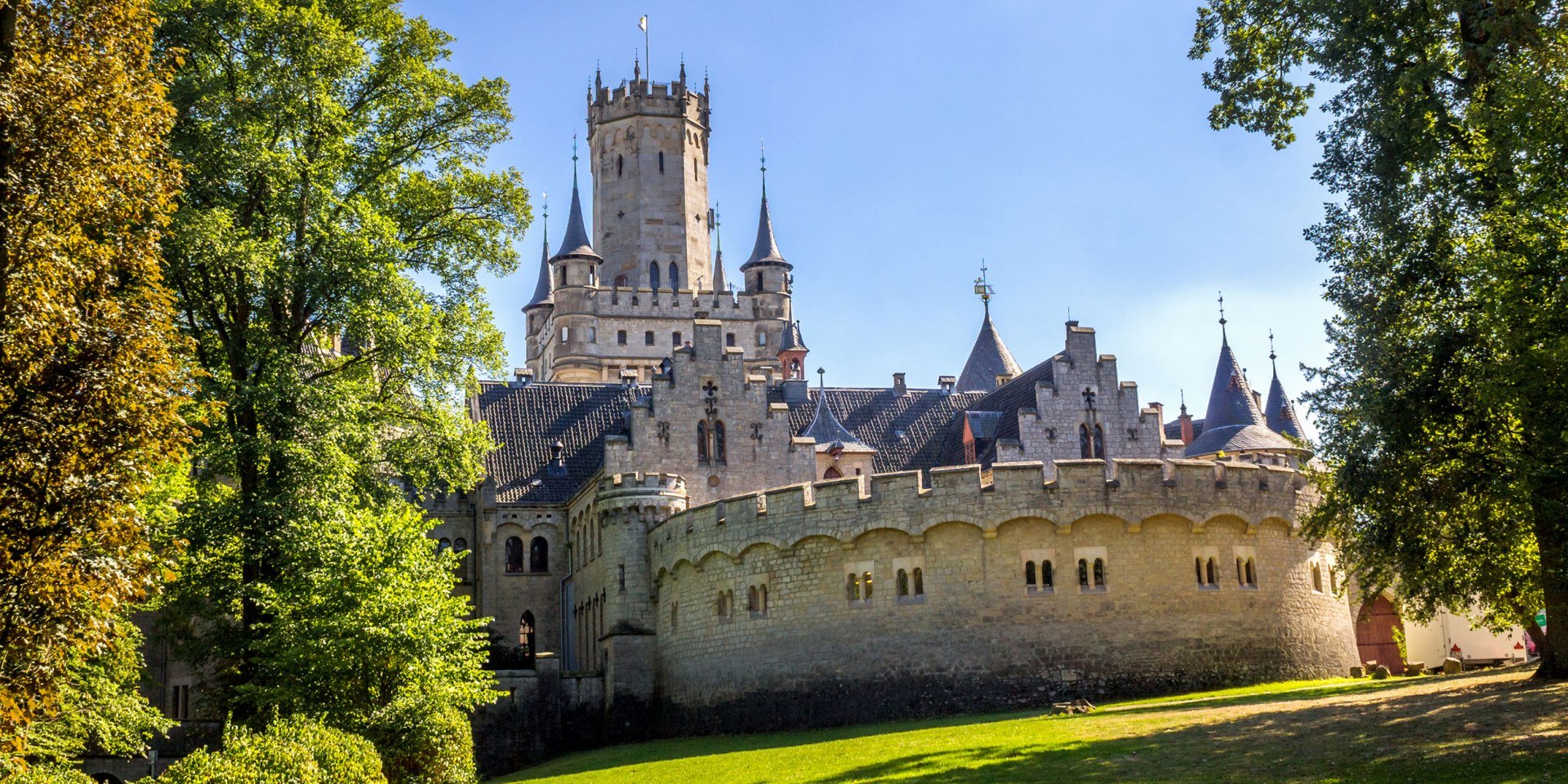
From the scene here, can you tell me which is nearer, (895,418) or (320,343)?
(320,343)

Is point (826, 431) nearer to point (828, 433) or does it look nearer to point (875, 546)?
point (828, 433)

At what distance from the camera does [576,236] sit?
3445 inches

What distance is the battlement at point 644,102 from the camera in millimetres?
90000

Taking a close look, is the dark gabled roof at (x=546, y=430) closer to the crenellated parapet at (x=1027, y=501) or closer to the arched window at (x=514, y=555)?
the arched window at (x=514, y=555)

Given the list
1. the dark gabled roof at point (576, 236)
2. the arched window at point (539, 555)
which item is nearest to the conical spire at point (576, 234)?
the dark gabled roof at point (576, 236)

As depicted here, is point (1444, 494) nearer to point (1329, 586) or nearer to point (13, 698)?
point (1329, 586)

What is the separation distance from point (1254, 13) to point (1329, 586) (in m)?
19.3

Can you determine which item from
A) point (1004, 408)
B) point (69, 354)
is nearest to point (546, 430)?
point (1004, 408)

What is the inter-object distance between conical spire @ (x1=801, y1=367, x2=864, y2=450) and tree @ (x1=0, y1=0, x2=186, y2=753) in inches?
1388

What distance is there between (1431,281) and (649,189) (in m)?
65.4

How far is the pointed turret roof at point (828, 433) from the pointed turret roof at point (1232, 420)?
13.3 metres

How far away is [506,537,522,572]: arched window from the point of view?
54156mm

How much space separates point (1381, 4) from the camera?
2728cm

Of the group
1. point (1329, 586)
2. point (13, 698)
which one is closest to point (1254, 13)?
point (1329, 586)
